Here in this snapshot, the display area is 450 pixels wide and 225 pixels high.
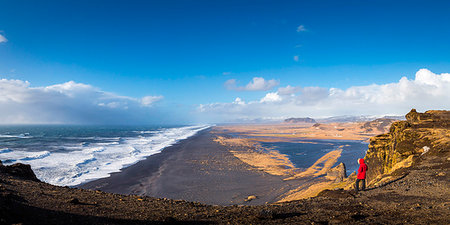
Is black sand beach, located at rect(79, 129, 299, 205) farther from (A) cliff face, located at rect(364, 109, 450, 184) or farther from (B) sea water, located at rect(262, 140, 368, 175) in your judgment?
(B) sea water, located at rect(262, 140, 368, 175)

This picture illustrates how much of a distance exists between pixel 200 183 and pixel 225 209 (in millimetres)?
15656

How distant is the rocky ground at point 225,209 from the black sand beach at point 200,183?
9.24 metres

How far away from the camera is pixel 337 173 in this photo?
2478 cm

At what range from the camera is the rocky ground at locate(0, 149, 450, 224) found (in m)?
7.04

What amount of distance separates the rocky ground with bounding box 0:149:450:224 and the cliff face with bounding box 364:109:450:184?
589cm

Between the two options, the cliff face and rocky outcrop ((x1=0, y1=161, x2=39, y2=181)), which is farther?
the cliff face

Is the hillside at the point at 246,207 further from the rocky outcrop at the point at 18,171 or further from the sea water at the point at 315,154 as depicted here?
the sea water at the point at 315,154

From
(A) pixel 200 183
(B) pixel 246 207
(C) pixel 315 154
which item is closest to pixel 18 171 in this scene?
(B) pixel 246 207

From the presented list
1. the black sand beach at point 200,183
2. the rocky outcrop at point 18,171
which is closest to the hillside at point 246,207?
the rocky outcrop at point 18,171

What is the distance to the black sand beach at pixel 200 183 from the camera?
2025cm

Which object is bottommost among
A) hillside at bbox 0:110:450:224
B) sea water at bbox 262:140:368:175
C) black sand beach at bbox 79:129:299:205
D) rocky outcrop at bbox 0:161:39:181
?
sea water at bbox 262:140:368:175

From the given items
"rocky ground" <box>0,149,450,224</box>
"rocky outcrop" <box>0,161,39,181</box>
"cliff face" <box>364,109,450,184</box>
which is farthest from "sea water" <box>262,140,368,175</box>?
"rocky outcrop" <box>0,161,39,181</box>

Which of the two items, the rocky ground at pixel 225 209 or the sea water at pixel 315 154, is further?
the sea water at pixel 315 154

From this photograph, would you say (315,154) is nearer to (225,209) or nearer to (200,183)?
(200,183)
